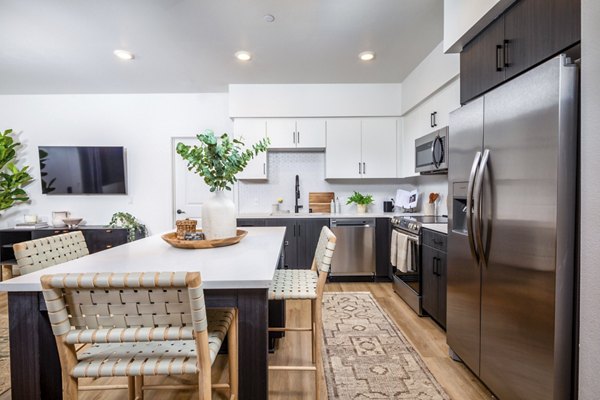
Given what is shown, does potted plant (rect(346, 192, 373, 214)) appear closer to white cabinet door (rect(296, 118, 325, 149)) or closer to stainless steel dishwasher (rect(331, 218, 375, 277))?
stainless steel dishwasher (rect(331, 218, 375, 277))

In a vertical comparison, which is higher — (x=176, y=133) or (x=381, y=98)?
(x=381, y=98)

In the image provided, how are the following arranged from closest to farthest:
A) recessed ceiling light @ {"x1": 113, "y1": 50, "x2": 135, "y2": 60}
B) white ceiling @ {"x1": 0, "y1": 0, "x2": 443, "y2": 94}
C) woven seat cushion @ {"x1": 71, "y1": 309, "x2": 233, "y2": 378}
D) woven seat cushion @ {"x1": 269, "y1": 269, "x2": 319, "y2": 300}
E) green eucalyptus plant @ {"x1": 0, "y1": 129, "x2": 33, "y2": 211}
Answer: woven seat cushion @ {"x1": 71, "y1": 309, "x2": 233, "y2": 378}, woven seat cushion @ {"x1": 269, "y1": 269, "x2": 319, "y2": 300}, white ceiling @ {"x1": 0, "y1": 0, "x2": 443, "y2": 94}, recessed ceiling light @ {"x1": 113, "y1": 50, "x2": 135, "y2": 60}, green eucalyptus plant @ {"x1": 0, "y1": 129, "x2": 33, "y2": 211}

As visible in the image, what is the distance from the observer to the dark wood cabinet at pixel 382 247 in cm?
390

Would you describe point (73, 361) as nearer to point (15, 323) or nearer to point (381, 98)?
point (15, 323)

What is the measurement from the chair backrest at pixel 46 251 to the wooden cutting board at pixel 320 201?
297 cm

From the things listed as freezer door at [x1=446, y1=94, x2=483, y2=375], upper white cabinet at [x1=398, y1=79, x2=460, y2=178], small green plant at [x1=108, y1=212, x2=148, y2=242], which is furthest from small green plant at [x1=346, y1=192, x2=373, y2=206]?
small green plant at [x1=108, y1=212, x2=148, y2=242]

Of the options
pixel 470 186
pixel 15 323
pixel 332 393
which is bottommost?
pixel 332 393

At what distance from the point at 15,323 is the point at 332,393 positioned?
59.9 inches

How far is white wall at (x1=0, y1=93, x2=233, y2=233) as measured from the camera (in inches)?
177

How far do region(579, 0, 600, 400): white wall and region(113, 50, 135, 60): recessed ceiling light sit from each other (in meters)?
3.57

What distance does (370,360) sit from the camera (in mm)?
2084

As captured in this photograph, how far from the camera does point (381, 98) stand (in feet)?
13.6

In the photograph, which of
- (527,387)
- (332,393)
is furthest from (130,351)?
(527,387)

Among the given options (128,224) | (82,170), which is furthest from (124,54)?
(128,224)
